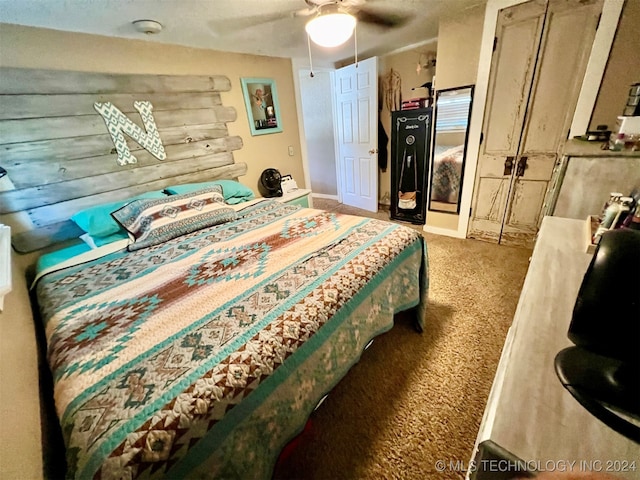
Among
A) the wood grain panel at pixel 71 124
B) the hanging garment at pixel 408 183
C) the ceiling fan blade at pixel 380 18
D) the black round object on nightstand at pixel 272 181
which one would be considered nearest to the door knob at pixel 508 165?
the hanging garment at pixel 408 183

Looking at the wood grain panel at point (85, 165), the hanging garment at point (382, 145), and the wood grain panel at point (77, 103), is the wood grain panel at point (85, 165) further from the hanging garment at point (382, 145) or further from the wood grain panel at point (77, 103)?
the hanging garment at point (382, 145)

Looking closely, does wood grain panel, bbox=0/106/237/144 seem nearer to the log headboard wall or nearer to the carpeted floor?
the log headboard wall

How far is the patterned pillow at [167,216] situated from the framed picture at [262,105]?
131cm

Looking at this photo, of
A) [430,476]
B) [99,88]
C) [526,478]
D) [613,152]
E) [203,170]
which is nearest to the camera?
[526,478]

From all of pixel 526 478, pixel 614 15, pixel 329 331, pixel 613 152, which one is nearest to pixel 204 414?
pixel 329 331

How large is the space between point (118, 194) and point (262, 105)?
1.76 metres

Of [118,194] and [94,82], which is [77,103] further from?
[118,194]

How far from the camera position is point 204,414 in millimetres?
726

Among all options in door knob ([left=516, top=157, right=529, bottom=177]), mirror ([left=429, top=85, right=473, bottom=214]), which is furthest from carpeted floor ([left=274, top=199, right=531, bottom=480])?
mirror ([left=429, top=85, right=473, bottom=214])

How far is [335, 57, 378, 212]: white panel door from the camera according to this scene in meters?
3.41

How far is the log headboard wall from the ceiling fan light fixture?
4.80 feet

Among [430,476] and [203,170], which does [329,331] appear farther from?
[203,170]

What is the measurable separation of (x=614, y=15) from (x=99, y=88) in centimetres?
377

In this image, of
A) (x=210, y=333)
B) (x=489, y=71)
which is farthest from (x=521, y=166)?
(x=210, y=333)
